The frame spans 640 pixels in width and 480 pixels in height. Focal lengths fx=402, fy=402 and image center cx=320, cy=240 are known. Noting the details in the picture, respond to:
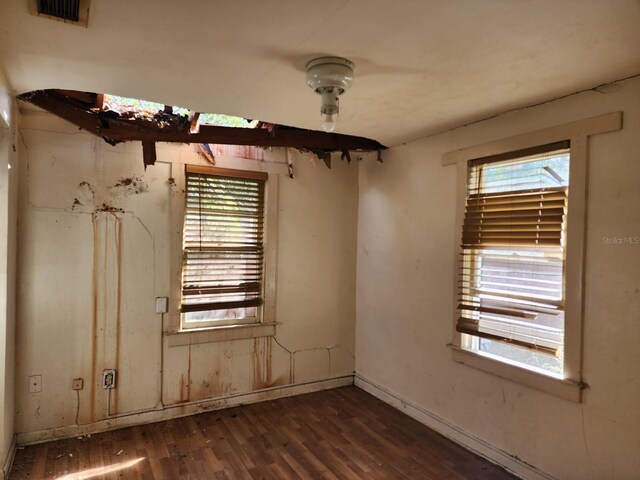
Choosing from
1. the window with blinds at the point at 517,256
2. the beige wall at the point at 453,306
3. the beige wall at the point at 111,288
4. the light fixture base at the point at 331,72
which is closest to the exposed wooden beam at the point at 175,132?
the beige wall at the point at 111,288

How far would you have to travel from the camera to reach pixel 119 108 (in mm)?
2961

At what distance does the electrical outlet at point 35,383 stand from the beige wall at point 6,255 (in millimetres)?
250

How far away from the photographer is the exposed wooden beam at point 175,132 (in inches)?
104

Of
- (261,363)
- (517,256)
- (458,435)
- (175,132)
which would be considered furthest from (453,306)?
(175,132)

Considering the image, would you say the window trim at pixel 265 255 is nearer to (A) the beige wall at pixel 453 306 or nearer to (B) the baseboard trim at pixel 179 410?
(B) the baseboard trim at pixel 179 410

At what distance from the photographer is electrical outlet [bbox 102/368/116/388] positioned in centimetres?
305

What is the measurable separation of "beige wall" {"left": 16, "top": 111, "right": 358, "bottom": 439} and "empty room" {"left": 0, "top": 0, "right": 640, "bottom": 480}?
17 mm

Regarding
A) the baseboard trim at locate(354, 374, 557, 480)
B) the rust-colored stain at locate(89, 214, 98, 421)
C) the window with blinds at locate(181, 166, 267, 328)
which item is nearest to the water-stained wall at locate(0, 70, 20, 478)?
the rust-colored stain at locate(89, 214, 98, 421)

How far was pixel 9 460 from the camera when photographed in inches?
99.0

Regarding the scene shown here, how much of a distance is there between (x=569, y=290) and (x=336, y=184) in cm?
230

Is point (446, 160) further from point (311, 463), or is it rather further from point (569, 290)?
point (311, 463)

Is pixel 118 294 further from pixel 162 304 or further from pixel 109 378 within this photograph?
pixel 109 378

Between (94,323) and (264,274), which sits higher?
(264,274)

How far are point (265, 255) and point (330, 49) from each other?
7.21 ft
